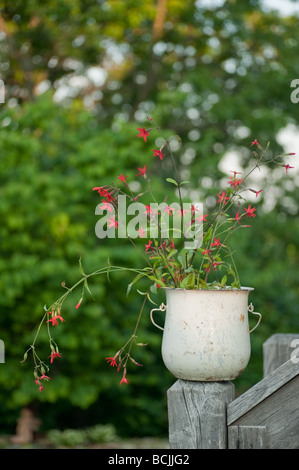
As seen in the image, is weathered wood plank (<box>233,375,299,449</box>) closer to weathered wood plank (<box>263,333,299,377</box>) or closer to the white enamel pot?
the white enamel pot

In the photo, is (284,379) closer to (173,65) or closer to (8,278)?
(8,278)

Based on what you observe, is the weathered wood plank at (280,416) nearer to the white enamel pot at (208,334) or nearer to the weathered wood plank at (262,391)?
the weathered wood plank at (262,391)

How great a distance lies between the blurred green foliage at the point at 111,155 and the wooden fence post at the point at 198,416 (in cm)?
396

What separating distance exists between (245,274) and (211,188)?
4.25 feet

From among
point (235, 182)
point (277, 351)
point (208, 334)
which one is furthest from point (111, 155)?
point (208, 334)

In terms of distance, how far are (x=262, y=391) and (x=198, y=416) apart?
0.18 m

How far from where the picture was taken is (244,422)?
1.52m

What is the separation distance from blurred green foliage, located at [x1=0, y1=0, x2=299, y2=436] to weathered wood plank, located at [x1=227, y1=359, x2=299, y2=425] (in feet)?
13.1

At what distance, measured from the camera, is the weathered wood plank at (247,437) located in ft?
4.88

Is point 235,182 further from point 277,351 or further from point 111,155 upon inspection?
point 111,155

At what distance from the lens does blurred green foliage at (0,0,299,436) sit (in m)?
6.02

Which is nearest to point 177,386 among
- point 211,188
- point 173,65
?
point 211,188

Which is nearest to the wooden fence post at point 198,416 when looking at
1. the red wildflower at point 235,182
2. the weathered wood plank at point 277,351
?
the red wildflower at point 235,182

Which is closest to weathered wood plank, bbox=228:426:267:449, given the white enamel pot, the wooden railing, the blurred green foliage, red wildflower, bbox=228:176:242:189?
the wooden railing
